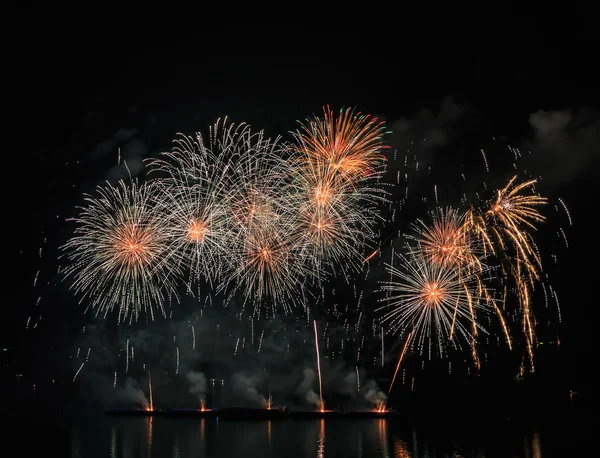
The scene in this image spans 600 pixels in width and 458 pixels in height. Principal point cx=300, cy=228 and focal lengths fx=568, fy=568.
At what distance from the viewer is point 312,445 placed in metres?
45.6

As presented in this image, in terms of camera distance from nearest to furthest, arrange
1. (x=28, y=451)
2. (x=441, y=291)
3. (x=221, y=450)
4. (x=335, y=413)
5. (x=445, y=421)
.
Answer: (x=441, y=291)
(x=28, y=451)
(x=221, y=450)
(x=445, y=421)
(x=335, y=413)

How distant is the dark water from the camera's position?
1521 inches

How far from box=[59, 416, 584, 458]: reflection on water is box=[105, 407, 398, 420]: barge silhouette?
448 centimetres

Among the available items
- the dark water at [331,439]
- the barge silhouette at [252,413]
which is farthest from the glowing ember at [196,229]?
the barge silhouette at [252,413]

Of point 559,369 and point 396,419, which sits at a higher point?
point 559,369

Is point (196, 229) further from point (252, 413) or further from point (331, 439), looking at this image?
point (252, 413)

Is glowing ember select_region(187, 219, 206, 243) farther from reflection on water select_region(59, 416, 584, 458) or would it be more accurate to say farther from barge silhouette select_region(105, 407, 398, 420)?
barge silhouette select_region(105, 407, 398, 420)

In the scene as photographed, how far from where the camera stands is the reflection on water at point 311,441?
38719mm

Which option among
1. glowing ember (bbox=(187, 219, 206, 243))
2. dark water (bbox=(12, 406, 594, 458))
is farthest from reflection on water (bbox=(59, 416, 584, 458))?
glowing ember (bbox=(187, 219, 206, 243))

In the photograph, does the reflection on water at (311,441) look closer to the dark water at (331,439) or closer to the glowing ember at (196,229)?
the dark water at (331,439)

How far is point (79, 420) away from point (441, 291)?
6480 centimetres

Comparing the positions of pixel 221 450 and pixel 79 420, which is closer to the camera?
pixel 221 450

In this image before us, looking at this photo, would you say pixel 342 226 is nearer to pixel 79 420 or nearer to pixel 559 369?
pixel 559 369

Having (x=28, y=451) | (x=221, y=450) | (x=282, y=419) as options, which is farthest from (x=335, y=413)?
(x=28, y=451)
